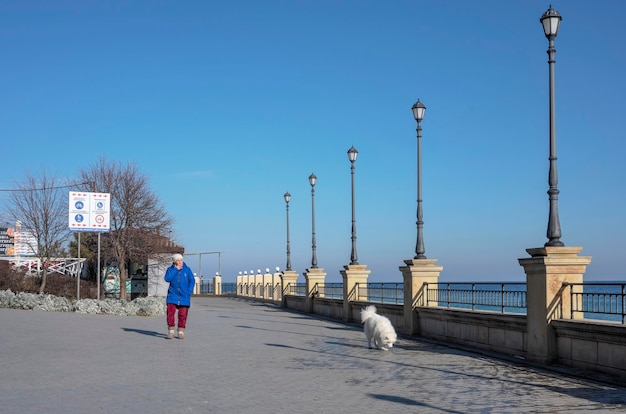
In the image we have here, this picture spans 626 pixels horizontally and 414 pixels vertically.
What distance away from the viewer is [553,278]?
1243 cm

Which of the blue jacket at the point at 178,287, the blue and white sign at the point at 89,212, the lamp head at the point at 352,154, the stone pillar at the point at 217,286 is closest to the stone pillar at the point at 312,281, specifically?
the lamp head at the point at 352,154

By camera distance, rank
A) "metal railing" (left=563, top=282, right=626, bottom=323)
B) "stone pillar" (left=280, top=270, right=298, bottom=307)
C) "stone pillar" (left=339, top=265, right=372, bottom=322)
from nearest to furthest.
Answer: "metal railing" (left=563, top=282, right=626, bottom=323), "stone pillar" (left=339, top=265, right=372, bottom=322), "stone pillar" (left=280, top=270, right=298, bottom=307)

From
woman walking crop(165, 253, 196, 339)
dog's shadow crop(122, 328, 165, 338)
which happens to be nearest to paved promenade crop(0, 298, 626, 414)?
dog's shadow crop(122, 328, 165, 338)

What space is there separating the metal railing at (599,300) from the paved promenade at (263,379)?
131 cm

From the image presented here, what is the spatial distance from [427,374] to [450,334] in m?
5.78

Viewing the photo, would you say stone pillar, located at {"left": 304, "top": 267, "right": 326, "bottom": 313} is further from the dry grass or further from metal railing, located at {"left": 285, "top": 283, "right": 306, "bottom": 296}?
the dry grass

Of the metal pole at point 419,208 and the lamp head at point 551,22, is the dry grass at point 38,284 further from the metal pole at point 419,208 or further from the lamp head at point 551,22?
the lamp head at point 551,22

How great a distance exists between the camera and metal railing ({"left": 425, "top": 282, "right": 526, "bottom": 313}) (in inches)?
604

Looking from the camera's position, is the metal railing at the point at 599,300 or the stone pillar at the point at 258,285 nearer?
the metal railing at the point at 599,300

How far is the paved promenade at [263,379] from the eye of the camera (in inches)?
341

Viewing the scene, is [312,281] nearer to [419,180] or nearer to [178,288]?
[419,180]

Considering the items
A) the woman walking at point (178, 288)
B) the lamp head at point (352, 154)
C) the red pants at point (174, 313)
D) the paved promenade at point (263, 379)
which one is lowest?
the paved promenade at point (263, 379)

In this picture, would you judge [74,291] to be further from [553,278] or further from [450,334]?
[553,278]

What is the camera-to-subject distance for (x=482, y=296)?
16.7 meters
